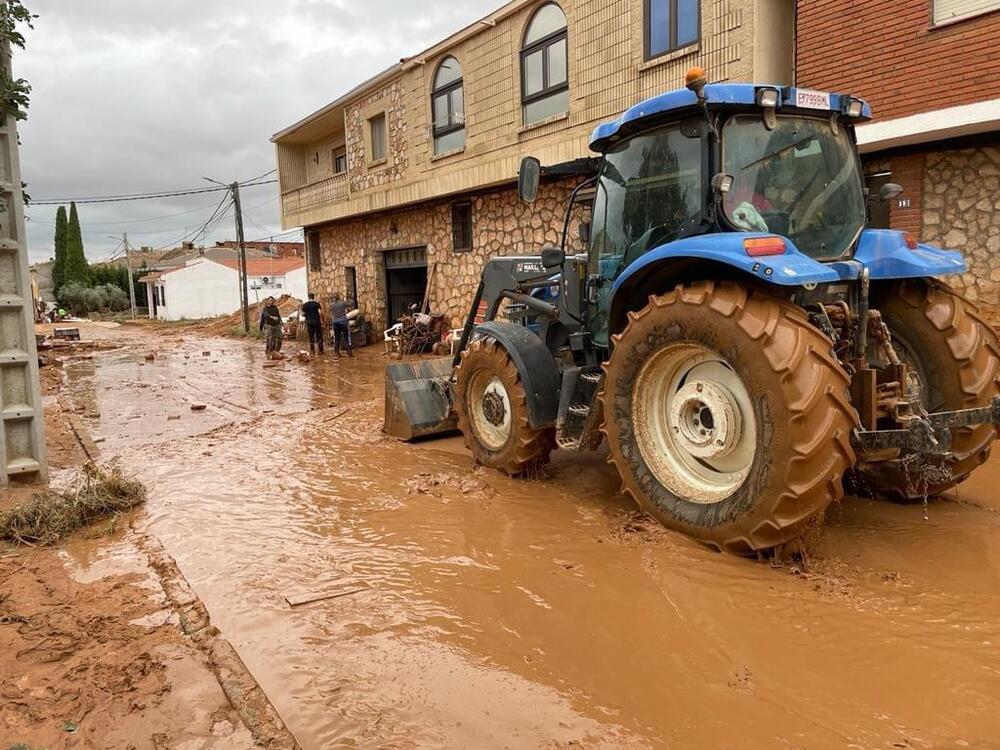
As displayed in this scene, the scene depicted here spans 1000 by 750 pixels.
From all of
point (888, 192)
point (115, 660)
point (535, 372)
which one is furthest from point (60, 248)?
point (888, 192)

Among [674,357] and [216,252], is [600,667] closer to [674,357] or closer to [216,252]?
[674,357]

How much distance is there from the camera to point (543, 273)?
6438 millimetres

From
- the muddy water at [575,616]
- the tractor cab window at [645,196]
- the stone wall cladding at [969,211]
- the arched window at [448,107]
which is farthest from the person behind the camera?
the arched window at [448,107]

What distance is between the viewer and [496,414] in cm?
602

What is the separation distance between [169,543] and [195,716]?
2263 mm

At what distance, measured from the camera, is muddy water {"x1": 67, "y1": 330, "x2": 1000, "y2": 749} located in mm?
2646

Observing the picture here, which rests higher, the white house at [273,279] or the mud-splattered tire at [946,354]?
the white house at [273,279]

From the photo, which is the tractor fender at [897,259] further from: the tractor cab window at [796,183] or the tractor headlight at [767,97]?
the tractor headlight at [767,97]

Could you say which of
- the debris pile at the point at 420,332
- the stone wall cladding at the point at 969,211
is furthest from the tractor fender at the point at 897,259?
the debris pile at the point at 420,332

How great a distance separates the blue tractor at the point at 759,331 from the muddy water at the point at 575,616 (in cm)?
42

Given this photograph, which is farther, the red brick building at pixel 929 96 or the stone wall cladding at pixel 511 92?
the stone wall cladding at pixel 511 92

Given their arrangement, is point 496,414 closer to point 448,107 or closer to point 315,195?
point 448,107

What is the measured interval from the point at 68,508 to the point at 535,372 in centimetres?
348

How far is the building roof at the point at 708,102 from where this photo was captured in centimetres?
421
